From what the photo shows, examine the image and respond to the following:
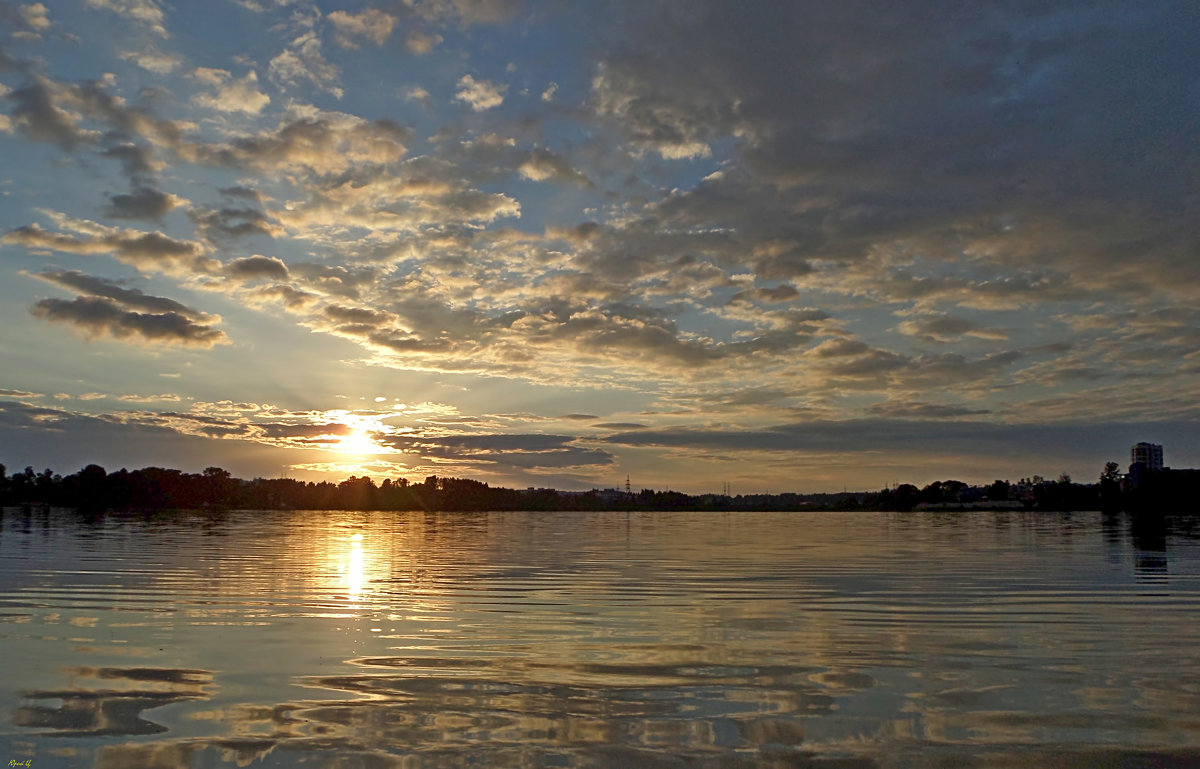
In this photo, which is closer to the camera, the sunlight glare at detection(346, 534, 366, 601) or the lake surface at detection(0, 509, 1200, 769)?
the lake surface at detection(0, 509, 1200, 769)

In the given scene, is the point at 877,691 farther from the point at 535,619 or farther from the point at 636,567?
the point at 636,567

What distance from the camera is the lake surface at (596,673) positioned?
998cm

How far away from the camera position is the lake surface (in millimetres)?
9977

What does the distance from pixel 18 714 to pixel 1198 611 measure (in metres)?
26.4

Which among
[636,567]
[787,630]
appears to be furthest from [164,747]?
[636,567]

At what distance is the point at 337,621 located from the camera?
65.3 feet

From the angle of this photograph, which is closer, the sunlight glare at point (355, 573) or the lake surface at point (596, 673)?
the lake surface at point (596, 673)

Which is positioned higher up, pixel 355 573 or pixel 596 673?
pixel 596 673

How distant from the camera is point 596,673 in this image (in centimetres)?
1407

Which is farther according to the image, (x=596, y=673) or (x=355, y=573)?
(x=355, y=573)

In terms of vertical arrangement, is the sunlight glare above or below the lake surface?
below

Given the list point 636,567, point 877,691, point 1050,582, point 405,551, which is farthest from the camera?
point 405,551

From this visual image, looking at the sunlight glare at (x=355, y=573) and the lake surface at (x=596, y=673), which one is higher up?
the lake surface at (x=596, y=673)

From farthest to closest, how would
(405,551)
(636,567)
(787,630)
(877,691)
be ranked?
(405,551) < (636,567) < (787,630) < (877,691)
